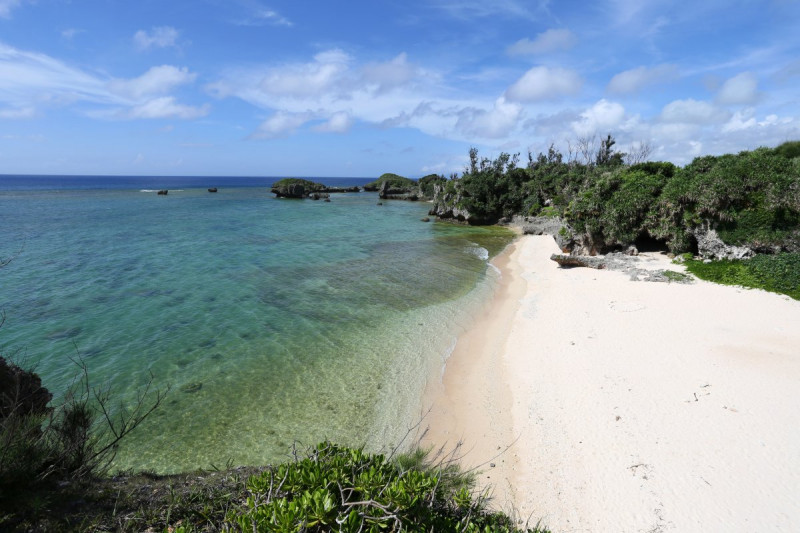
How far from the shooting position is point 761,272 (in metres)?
17.9

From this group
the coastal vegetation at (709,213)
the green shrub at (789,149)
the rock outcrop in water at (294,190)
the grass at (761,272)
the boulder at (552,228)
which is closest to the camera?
the grass at (761,272)

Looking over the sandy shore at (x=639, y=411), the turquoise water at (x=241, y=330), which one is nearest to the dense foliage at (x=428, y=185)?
the turquoise water at (x=241, y=330)

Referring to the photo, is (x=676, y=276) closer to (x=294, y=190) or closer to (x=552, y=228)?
(x=552, y=228)

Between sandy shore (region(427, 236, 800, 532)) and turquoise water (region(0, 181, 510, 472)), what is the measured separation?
2733 millimetres

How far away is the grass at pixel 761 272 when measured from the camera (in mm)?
16703

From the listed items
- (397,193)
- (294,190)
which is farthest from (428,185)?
(294,190)

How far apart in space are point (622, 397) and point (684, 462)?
2592 millimetres

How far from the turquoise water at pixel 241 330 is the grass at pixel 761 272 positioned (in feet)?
40.2

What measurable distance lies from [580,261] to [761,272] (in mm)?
9438

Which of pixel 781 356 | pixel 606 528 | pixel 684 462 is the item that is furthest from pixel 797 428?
pixel 606 528

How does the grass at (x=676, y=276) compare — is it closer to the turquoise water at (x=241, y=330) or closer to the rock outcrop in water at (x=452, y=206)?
the turquoise water at (x=241, y=330)

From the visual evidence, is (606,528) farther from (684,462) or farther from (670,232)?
(670,232)

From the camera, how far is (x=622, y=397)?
35.1 feet

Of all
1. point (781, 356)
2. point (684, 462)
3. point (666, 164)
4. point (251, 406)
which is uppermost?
point (666, 164)
